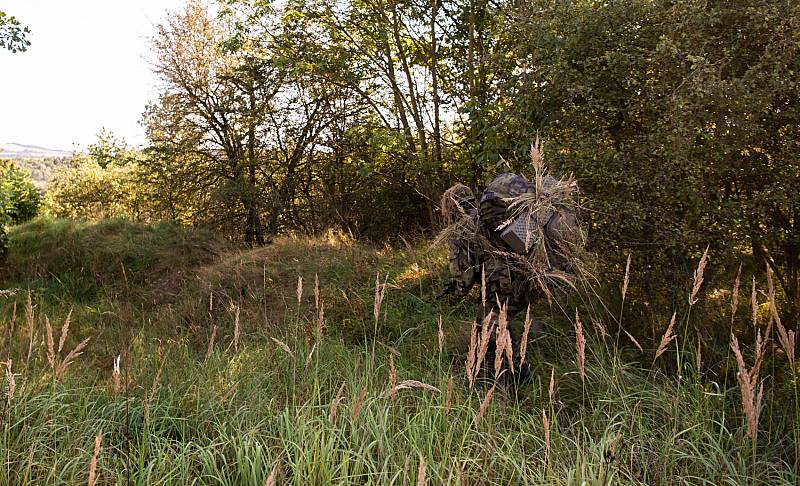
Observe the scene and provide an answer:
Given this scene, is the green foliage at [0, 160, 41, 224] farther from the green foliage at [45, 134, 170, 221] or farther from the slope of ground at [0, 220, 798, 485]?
the slope of ground at [0, 220, 798, 485]

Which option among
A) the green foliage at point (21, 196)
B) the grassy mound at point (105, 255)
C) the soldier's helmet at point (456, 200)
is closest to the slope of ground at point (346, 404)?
the soldier's helmet at point (456, 200)

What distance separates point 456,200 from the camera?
14.5ft

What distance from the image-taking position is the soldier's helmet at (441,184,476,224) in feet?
13.3

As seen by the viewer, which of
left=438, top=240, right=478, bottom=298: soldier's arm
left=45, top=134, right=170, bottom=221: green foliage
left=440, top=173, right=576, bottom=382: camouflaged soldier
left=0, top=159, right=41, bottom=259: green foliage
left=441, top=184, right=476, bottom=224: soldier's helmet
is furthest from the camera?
left=0, top=159, right=41, bottom=259: green foliage

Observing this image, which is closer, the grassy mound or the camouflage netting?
the camouflage netting

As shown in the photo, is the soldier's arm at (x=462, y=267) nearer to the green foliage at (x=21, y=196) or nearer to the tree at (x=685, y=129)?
the tree at (x=685, y=129)

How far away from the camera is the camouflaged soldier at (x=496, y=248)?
3561 mm

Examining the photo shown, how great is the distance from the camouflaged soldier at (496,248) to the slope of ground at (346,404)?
1.81ft

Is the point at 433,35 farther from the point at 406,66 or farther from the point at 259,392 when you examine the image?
the point at 259,392

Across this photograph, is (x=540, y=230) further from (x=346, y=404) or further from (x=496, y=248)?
(x=346, y=404)

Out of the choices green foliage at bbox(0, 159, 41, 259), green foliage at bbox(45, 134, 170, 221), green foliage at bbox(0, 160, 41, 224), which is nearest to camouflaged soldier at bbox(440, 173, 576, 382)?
green foliage at bbox(45, 134, 170, 221)

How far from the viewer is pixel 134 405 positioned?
123 inches

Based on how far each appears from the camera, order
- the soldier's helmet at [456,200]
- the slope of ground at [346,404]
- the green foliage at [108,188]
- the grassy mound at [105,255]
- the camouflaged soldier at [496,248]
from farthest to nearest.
A: 1. the green foliage at [108,188]
2. the grassy mound at [105,255]
3. the soldier's helmet at [456,200]
4. the camouflaged soldier at [496,248]
5. the slope of ground at [346,404]

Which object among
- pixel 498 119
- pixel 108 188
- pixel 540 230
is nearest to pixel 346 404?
pixel 540 230
